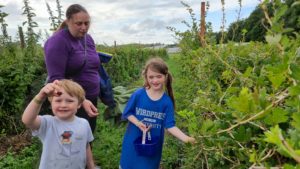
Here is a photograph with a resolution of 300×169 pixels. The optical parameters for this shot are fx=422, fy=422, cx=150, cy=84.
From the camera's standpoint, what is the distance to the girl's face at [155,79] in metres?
3.43

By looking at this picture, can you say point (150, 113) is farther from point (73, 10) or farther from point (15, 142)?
point (15, 142)

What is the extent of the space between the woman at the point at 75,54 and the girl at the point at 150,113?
34 centimetres

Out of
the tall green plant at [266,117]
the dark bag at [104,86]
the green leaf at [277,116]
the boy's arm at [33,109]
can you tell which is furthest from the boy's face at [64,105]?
the green leaf at [277,116]

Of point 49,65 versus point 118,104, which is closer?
point 49,65

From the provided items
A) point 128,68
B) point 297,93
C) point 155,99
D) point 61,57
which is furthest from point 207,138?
point 128,68

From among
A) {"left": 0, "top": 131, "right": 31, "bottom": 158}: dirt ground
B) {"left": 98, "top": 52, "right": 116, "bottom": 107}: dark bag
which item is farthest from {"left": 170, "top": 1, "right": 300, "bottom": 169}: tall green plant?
{"left": 0, "top": 131, "right": 31, "bottom": 158}: dirt ground

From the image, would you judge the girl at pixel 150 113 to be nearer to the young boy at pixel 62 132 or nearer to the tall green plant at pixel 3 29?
the young boy at pixel 62 132

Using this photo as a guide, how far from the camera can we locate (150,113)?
3.43 meters

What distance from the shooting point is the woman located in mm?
3547

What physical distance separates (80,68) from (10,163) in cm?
219

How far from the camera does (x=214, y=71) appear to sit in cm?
358

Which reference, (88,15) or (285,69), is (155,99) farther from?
(285,69)

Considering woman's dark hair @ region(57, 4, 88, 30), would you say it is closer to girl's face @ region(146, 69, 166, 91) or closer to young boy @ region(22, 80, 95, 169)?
girl's face @ region(146, 69, 166, 91)

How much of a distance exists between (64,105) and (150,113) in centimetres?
81
